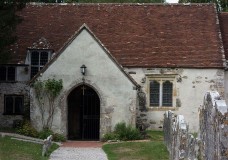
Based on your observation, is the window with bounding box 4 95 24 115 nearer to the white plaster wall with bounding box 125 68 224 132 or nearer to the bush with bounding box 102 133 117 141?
the white plaster wall with bounding box 125 68 224 132

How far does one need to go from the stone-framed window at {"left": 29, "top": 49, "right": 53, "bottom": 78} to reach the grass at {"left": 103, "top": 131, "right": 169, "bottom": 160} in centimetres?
919

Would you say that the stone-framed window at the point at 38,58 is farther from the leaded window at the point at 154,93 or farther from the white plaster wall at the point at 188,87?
the leaded window at the point at 154,93

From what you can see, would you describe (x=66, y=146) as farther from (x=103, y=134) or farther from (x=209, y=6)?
(x=209, y=6)

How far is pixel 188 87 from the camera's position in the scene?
99.3 ft

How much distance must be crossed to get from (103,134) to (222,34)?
38.3ft

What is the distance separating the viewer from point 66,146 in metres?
23.3

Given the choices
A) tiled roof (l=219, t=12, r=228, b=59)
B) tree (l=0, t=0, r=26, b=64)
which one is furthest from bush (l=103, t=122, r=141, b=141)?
tiled roof (l=219, t=12, r=228, b=59)

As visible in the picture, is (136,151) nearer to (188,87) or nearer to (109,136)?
(109,136)

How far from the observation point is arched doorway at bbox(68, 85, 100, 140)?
2811 cm

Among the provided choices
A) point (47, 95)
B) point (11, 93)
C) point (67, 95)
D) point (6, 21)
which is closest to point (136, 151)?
point (67, 95)

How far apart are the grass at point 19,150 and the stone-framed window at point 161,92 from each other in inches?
375

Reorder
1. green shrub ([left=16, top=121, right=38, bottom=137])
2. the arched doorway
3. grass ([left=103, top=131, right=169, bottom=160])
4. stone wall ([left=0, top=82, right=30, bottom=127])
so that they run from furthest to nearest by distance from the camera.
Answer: stone wall ([left=0, top=82, right=30, bottom=127])
the arched doorway
green shrub ([left=16, top=121, right=38, bottom=137])
grass ([left=103, top=131, right=169, bottom=160])

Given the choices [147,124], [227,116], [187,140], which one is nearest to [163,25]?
[147,124]

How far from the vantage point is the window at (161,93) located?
3047 centimetres
